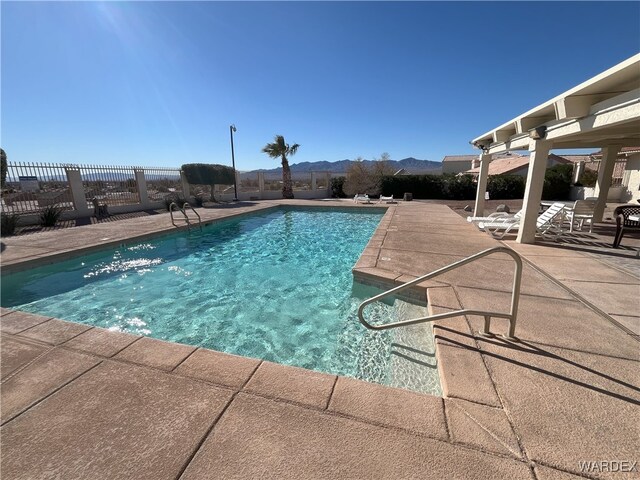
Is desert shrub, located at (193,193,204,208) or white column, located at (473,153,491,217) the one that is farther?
desert shrub, located at (193,193,204,208)

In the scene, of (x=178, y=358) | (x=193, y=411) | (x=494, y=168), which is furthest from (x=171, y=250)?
(x=494, y=168)

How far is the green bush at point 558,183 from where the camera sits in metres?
18.2

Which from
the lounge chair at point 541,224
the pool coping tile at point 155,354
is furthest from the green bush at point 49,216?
the lounge chair at point 541,224

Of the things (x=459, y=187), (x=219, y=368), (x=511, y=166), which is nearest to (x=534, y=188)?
(x=219, y=368)

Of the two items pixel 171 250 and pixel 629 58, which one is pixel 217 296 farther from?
pixel 629 58

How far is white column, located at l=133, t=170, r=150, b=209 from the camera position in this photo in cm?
1387

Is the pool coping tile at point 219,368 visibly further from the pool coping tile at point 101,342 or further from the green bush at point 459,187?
the green bush at point 459,187

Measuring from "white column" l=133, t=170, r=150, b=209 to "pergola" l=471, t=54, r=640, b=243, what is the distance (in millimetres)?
15745

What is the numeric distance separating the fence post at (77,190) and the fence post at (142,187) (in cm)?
242

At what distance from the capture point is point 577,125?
5.00 metres

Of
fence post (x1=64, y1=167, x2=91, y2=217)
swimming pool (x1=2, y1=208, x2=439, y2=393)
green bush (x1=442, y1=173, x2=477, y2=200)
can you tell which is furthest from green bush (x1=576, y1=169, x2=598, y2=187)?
fence post (x1=64, y1=167, x2=91, y2=217)

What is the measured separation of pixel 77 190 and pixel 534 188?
16.3 metres

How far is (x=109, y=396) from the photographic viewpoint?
6.68ft

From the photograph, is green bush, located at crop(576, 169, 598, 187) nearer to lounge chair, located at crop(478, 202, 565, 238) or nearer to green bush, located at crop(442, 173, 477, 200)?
green bush, located at crop(442, 173, 477, 200)
